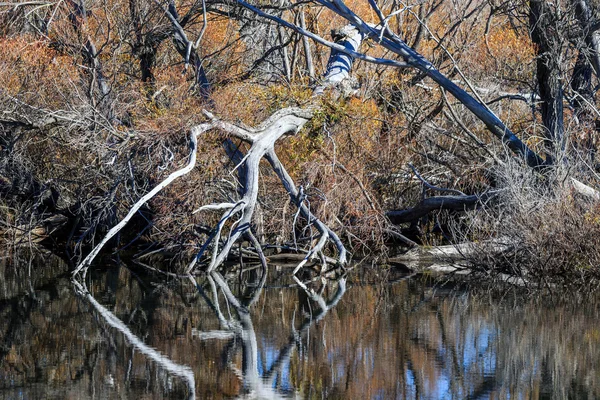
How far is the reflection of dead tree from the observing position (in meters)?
7.73

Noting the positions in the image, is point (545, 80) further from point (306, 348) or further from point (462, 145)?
point (306, 348)

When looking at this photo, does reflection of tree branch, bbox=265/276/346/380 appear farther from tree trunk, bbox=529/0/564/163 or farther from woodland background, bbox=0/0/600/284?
tree trunk, bbox=529/0/564/163

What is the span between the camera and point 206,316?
10.8 m

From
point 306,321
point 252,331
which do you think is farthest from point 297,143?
point 252,331

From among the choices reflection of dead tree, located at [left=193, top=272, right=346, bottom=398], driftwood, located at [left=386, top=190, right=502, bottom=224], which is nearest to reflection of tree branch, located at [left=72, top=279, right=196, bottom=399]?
reflection of dead tree, located at [left=193, top=272, right=346, bottom=398]

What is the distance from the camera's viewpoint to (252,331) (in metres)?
9.87

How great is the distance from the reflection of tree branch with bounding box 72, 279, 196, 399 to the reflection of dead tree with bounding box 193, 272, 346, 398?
1.44ft

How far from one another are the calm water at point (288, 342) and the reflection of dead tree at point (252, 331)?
0.8 inches

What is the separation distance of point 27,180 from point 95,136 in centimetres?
291

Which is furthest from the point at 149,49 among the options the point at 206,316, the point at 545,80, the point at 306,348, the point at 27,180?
the point at 306,348

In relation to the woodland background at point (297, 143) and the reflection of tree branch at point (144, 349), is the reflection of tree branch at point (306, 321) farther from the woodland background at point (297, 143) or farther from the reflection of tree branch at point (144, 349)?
the woodland background at point (297, 143)

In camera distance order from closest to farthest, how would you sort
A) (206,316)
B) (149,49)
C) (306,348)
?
(306,348)
(206,316)
(149,49)

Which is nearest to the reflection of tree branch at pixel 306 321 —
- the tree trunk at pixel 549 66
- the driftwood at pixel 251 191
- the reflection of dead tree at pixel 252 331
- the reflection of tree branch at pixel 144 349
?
the reflection of dead tree at pixel 252 331

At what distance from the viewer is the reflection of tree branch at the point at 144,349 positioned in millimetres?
7766
